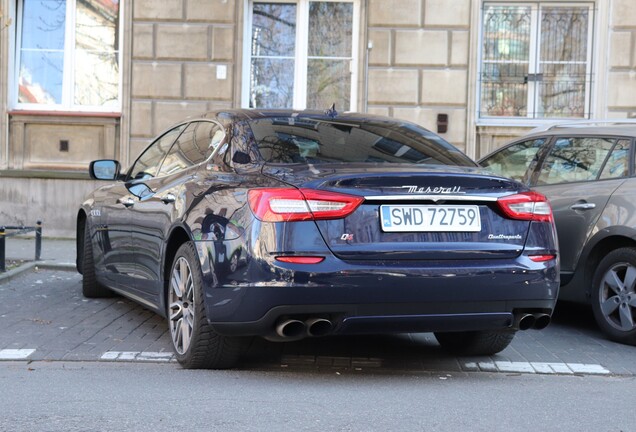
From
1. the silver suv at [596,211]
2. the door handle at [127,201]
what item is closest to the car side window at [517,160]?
the silver suv at [596,211]

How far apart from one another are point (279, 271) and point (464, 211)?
3.43 ft

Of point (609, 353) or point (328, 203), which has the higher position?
point (328, 203)

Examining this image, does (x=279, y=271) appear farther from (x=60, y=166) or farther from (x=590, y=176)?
(x=60, y=166)

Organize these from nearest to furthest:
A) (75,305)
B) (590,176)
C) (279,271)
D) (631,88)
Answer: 1. (279,271)
2. (590,176)
3. (75,305)
4. (631,88)

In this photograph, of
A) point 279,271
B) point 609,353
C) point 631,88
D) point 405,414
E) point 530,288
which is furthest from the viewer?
point 631,88

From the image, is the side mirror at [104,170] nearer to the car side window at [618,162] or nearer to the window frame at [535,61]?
the car side window at [618,162]

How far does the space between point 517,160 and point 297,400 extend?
4.03m

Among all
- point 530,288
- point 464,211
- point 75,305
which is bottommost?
point 75,305

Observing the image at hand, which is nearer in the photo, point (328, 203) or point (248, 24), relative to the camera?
point (328, 203)

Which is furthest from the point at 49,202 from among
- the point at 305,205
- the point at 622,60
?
the point at 305,205

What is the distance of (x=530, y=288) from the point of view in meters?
5.28

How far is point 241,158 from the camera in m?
5.55

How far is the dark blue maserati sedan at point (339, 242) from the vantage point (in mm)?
4938

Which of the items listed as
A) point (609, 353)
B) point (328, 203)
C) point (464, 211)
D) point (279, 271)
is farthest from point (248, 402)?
point (609, 353)
